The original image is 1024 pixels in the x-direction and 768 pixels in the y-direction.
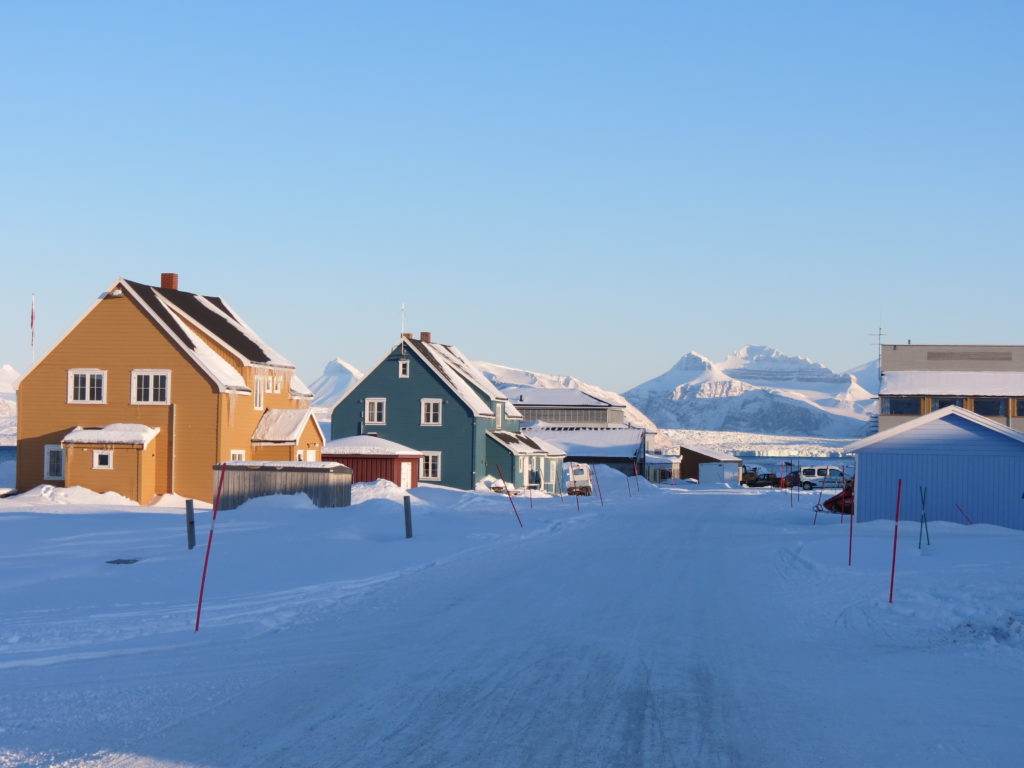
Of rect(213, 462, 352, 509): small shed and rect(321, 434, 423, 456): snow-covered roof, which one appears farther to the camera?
rect(321, 434, 423, 456): snow-covered roof

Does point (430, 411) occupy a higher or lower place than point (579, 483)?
higher

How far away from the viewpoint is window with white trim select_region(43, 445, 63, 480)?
144 ft

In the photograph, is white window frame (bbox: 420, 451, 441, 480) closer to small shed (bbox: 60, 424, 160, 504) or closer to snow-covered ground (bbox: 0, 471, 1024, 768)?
small shed (bbox: 60, 424, 160, 504)

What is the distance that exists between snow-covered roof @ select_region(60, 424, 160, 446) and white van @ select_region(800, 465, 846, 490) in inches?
1934

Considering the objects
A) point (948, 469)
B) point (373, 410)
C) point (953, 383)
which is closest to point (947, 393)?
point (953, 383)

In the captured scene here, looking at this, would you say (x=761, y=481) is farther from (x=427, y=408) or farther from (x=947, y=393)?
(x=427, y=408)

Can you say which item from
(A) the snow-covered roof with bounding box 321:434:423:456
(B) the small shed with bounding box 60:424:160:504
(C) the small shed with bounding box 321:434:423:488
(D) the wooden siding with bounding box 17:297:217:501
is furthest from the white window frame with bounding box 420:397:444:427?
(B) the small shed with bounding box 60:424:160:504

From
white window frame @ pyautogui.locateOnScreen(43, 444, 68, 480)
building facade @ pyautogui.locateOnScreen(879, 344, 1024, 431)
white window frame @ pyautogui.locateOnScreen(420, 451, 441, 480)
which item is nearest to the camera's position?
white window frame @ pyautogui.locateOnScreen(43, 444, 68, 480)

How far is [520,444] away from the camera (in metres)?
65.4

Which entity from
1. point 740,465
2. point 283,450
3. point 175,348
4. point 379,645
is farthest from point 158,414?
point 740,465

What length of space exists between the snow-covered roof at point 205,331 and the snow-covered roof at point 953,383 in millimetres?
44940

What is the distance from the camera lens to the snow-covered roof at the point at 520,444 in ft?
207

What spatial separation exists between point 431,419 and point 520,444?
258 inches

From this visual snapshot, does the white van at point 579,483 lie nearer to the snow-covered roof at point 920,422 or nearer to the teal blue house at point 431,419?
the teal blue house at point 431,419
